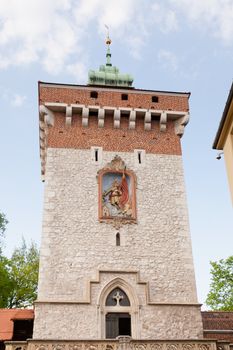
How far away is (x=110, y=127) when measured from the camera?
19.0 meters

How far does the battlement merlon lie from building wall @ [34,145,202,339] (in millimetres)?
552

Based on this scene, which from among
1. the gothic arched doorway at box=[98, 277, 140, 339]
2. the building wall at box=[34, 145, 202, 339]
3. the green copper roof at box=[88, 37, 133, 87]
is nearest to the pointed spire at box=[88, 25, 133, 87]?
the green copper roof at box=[88, 37, 133, 87]

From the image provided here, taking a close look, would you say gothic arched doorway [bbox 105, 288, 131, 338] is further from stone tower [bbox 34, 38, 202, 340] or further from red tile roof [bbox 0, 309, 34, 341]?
red tile roof [bbox 0, 309, 34, 341]

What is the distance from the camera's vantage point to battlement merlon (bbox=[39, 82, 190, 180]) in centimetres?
1864

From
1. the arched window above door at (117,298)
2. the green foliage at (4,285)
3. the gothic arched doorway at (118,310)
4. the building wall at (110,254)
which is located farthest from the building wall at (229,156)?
the green foliage at (4,285)

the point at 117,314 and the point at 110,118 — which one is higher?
the point at 110,118

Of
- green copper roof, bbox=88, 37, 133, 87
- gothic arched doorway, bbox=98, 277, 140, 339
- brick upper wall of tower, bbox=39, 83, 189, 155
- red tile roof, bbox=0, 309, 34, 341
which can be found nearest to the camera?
gothic arched doorway, bbox=98, 277, 140, 339

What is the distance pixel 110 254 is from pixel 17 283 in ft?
35.8

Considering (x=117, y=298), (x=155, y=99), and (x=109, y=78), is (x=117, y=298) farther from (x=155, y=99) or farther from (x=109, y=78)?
(x=109, y=78)

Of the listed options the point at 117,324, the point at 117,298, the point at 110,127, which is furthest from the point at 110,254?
the point at 110,127

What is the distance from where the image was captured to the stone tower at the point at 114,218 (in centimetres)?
1519

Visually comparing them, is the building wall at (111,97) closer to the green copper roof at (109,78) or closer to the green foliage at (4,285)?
the green copper roof at (109,78)

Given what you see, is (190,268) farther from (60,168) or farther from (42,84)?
(42,84)

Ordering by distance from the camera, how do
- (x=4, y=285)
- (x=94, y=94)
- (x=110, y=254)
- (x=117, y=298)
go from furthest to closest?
(x=4, y=285) → (x=94, y=94) → (x=110, y=254) → (x=117, y=298)
